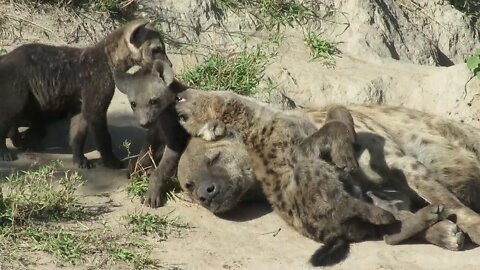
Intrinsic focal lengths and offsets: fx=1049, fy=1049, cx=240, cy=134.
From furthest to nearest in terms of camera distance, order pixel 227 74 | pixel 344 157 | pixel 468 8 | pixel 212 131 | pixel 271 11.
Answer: pixel 468 8, pixel 271 11, pixel 227 74, pixel 212 131, pixel 344 157

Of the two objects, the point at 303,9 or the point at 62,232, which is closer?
the point at 62,232

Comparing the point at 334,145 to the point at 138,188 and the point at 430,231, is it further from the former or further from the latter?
the point at 138,188

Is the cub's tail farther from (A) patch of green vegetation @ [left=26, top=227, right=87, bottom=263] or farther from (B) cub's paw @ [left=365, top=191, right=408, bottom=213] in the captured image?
(A) patch of green vegetation @ [left=26, top=227, right=87, bottom=263]

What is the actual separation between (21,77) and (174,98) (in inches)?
44.0

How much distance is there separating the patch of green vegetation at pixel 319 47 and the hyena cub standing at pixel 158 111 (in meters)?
2.45

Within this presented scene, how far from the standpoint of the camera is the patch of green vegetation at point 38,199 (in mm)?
6046

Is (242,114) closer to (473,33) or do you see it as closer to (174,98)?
(174,98)

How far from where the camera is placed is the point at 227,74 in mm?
8367

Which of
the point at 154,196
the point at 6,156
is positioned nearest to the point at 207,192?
the point at 154,196

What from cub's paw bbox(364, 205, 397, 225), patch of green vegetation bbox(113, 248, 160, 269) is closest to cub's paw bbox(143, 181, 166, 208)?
patch of green vegetation bbox(113, 248, 160, 269)

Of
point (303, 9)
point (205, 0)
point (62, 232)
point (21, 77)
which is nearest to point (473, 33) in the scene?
point (303, 9)

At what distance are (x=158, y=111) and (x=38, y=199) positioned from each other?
1024 millimetres

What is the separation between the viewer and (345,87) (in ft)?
28.7

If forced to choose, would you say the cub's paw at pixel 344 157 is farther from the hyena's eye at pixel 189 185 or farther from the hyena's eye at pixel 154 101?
the hyena's eye at pixel 154 101
